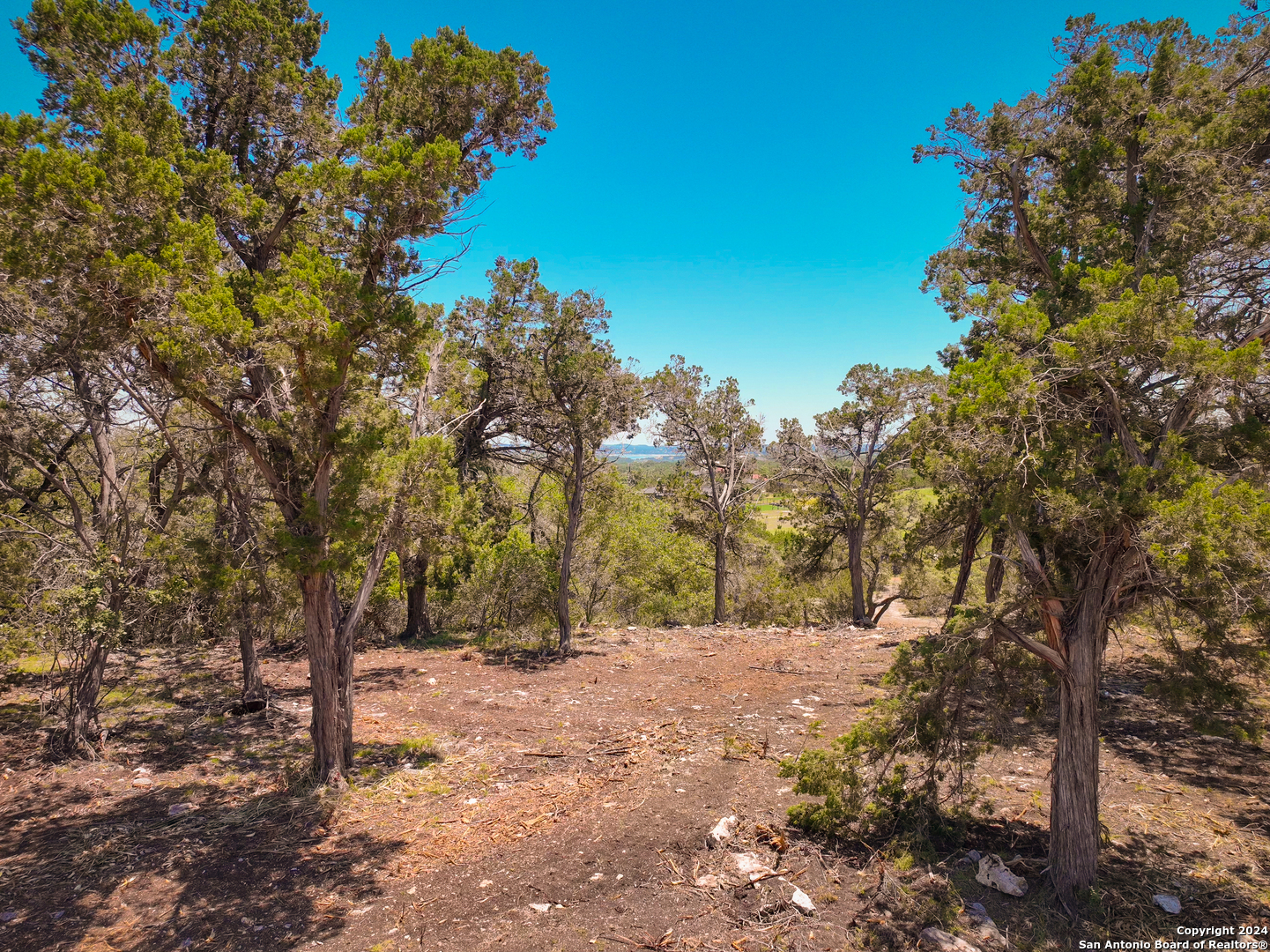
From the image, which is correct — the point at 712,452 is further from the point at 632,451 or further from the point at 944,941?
the point at 944,941

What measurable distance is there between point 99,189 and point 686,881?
7.57 meters

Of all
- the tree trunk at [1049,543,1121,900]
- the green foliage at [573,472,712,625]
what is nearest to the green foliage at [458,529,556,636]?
the green foliage at [573,472,712,625]

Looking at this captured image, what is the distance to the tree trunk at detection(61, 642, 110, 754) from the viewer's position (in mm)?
7008

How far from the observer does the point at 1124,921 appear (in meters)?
4.23

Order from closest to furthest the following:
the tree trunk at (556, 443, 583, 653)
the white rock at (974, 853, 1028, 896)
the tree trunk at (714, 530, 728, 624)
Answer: the white rock at (974, 853, 1028, 896) → the tree trunk at (556, 443, 583, 653) → the tree trunk at (714, 530, 728, 624)

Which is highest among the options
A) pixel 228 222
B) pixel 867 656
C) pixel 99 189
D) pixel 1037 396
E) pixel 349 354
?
pixel 228 222

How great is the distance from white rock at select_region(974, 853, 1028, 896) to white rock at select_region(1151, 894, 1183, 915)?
34.1 inches

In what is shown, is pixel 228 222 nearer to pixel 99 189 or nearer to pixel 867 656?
pixel 99 189

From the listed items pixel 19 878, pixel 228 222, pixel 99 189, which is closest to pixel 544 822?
pixel 19 878

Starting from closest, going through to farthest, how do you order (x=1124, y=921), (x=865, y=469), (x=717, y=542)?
(x=1124, y=921), (x=865, y=469), (x=717, y=542)

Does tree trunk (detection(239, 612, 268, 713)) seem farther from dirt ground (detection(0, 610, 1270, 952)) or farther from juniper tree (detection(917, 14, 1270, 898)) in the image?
juniper tree (detection(917, 14, 1270, 898))

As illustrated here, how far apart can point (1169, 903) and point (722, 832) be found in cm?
349

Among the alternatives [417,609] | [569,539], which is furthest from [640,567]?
[569,539]

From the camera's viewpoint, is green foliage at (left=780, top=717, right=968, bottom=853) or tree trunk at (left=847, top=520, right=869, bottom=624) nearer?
green foliage at (left=780, top=717, right=968, bottom=853)
